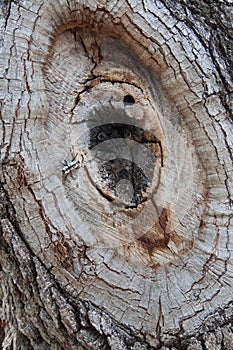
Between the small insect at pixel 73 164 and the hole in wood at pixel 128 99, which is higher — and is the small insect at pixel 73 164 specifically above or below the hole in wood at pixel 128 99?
below

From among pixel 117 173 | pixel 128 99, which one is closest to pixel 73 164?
pixel 117 173

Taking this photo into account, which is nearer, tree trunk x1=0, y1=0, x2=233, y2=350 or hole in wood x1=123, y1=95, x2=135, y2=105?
tree trunk x1=0, y1=0, x2=233, y2=350

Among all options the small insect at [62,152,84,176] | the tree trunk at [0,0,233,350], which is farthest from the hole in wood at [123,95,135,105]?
the small insect at [62,152,84,176]

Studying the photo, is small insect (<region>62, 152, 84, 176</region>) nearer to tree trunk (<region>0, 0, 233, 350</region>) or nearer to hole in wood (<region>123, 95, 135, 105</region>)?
tree trunk (<region>0, 0, 233, 350</region>)

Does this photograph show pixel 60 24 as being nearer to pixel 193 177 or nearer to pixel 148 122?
pixel 148 122

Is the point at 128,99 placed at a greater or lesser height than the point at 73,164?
greater

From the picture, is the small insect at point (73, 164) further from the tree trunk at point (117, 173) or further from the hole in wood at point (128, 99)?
the hole in wood at point (128, 99)

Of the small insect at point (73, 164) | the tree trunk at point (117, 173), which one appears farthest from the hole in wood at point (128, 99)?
the small insect at point (73, 164)

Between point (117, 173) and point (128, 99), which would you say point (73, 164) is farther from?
point (128, 99)
